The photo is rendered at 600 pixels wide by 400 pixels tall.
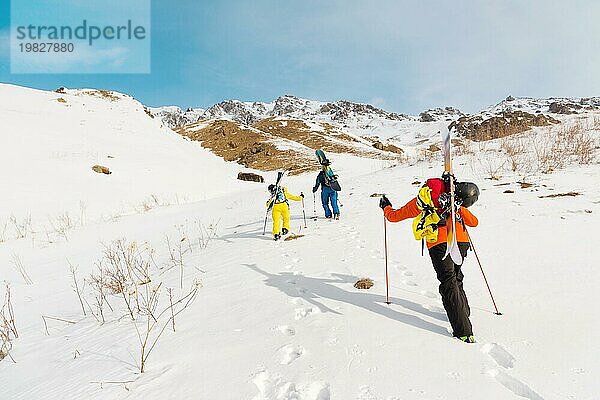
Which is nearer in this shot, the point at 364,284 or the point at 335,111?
the point at 364,284

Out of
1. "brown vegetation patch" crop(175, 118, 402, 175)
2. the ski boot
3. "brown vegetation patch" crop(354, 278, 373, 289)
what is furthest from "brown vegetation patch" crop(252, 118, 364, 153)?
the ski boot

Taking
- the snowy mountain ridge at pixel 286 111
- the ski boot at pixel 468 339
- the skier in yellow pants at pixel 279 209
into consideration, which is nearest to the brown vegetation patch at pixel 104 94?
the skier in yellow pants at pixel 279 209

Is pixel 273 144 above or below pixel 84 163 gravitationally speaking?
above

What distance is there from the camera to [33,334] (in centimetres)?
434

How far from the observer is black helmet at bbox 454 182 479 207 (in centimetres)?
334

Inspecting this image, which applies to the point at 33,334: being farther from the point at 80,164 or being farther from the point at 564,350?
the point at 80,164

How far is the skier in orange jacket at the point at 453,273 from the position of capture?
3.06m

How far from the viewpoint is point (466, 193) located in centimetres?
334

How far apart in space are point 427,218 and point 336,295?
4.81 feet

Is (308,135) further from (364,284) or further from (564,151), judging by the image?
(364,284)

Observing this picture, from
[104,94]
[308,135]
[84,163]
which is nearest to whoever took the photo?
[84,163]

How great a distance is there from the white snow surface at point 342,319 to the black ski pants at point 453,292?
15 cm

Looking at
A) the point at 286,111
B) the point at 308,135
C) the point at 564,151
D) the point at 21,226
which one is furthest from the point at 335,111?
the point at 21,226

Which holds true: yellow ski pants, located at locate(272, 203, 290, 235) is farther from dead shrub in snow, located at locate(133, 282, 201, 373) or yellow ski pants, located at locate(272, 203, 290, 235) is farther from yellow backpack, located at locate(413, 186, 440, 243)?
yellow backpack, located at locate(413, 186, 440, 243)
